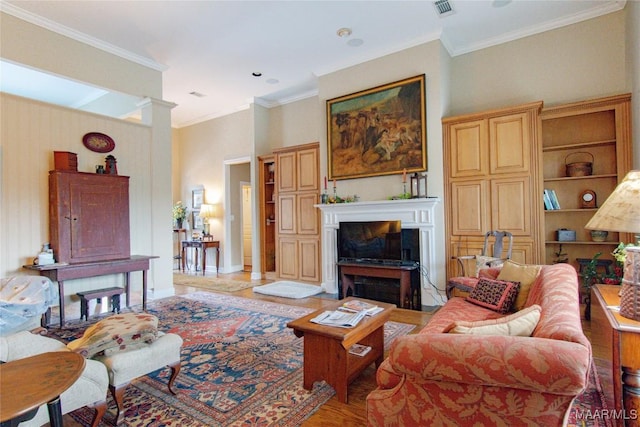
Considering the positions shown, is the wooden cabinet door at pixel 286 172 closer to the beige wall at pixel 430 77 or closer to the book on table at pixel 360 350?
the beige wall at pixel 430 77

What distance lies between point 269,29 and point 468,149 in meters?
3.03

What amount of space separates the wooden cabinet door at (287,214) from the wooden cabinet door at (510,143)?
3.33 meters

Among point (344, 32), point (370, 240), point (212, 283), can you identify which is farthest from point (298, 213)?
point (344, 32)

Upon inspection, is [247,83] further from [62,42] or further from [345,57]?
[62,42]

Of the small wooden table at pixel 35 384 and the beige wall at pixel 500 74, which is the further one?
the beige wall at pixel 500 74

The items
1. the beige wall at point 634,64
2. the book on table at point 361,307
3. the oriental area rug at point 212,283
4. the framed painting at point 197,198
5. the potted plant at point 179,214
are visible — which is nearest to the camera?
the book on table at point 361,307

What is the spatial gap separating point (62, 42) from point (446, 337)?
541 cm

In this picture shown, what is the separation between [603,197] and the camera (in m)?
3.96

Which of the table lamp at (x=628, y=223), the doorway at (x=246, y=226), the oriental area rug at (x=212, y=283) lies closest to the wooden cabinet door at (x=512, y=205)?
the table lamp at (x=628, y=223)

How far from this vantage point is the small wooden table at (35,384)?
3.55 ft

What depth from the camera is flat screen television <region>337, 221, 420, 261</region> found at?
453 centimetres

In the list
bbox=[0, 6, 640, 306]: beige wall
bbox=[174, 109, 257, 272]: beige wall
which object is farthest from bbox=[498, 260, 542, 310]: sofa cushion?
bbox=[174, 109, 257, 272]: beige wall

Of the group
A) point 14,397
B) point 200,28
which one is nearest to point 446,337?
point 14,397

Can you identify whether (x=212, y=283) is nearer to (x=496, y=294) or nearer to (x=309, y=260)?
(x=309, y=260)
